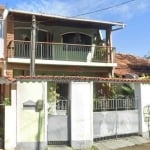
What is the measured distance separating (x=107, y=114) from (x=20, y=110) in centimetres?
356

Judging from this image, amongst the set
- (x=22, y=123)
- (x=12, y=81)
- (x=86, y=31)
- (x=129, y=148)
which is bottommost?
(x=129, y=148)

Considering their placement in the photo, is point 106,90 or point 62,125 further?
point 106,90

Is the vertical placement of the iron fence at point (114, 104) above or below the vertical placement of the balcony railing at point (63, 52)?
below

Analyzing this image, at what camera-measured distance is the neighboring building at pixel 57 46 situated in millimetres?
22609

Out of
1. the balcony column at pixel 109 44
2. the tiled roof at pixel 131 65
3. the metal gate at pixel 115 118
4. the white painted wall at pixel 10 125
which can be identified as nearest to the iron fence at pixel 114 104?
the metal gate at pixel 115 118

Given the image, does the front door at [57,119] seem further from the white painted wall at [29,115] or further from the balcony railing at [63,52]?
the balcony railing at [63,52]

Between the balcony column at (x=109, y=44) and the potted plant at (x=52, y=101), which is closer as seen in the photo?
the potted plant at (x=52, y=101)

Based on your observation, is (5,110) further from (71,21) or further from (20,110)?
(71,21)

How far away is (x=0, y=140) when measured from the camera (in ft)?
46.3

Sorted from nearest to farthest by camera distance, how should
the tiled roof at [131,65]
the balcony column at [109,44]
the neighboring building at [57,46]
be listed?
the neighboring building at [57,46] < the balcony column at [109,44] < the tiled roof at [131,65]

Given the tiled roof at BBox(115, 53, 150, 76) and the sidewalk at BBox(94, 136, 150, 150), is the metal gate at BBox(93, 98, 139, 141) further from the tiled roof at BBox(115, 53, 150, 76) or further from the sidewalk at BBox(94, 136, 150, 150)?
the tiled roof at BBox(115, 53, 150, 76)

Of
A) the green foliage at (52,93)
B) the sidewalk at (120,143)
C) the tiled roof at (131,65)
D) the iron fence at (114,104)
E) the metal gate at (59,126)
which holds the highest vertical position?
the tiled roof at (131,65)

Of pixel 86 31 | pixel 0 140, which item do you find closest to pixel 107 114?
pixel 0 140

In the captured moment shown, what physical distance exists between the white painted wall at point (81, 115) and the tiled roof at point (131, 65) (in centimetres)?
1125
